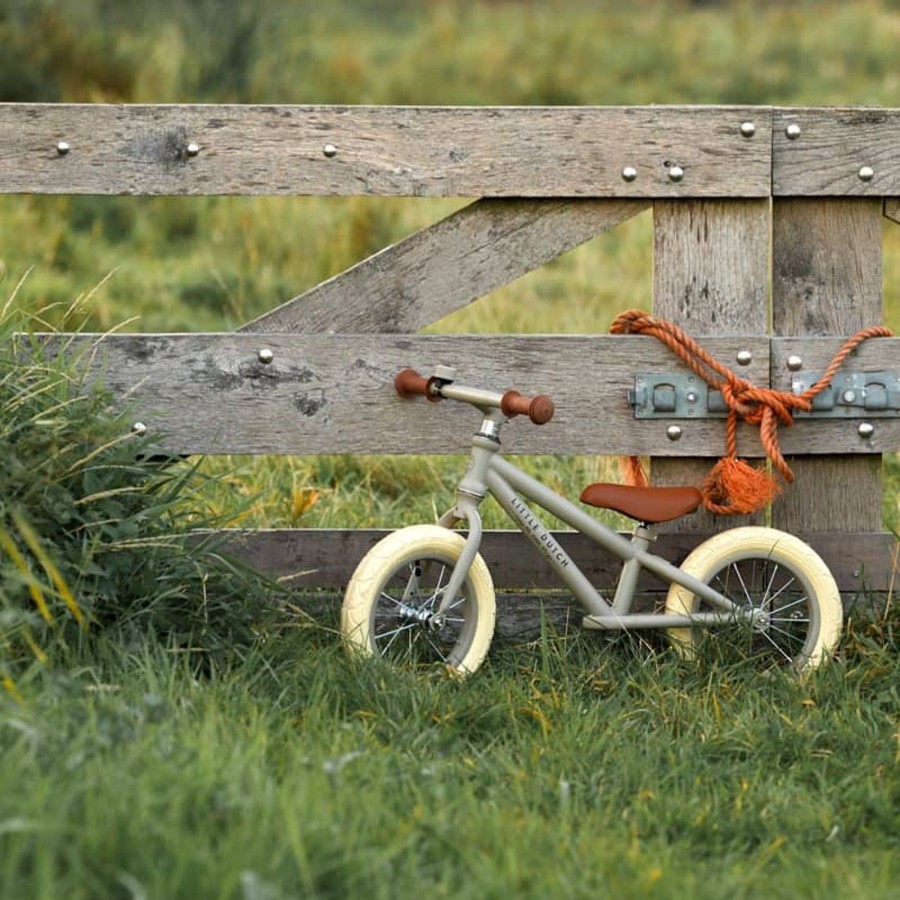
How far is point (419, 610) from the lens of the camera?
3941 millimetres

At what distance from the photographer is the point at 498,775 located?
3.25m

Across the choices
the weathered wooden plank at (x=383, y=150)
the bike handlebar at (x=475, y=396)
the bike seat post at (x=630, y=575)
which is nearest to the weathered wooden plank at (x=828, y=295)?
the weathered wooden plank at (x=383, y=150)

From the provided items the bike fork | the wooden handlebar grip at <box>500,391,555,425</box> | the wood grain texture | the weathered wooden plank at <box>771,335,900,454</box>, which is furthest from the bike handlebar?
the wood grain texture

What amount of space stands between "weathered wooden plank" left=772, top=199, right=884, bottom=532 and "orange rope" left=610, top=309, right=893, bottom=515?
0.34 ft

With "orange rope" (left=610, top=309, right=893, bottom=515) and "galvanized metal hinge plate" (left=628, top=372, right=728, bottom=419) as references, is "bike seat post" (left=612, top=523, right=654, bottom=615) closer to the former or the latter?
"orange rope" (left=610, top=309, right=893, bottom=515)

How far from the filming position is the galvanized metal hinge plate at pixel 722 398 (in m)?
4.13

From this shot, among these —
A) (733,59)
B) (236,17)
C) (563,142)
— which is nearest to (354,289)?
(563,142)

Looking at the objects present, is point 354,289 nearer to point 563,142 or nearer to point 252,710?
point 563,142

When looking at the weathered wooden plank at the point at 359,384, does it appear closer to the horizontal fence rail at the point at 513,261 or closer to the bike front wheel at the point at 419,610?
the horizontal fence rail at the point at 513,261

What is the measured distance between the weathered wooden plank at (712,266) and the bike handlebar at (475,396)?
508 millimetres

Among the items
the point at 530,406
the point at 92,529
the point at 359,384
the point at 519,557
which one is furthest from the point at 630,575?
the point at 92,529

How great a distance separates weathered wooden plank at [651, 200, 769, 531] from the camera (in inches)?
163

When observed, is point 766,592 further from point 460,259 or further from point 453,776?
point 453,776

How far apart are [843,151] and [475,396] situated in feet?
3.88
